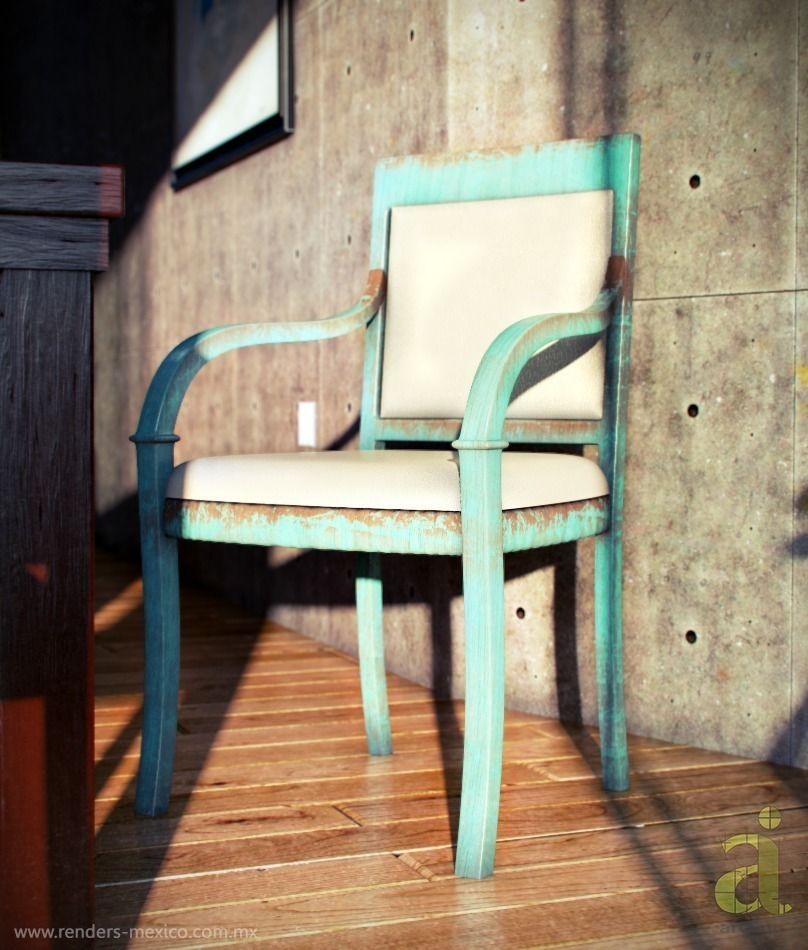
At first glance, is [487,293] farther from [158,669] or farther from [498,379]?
[158,669]

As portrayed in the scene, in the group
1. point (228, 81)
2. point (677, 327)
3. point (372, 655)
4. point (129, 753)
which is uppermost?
point (228, 81)

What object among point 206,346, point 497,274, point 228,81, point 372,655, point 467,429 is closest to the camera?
point 467,429

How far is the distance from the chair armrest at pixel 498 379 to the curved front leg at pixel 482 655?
0.05ft

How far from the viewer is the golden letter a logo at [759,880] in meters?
1.24

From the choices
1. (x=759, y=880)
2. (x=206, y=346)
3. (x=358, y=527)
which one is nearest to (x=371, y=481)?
(x=358, y=527)

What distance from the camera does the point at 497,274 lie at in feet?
5.54

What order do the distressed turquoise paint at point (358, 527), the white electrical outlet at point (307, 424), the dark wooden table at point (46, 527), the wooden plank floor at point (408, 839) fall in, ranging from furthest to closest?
the white electrical outlet at point (307, 424) < the distressed turquoise paint at point (358, 527) < the wooden plank floor at point (408, 839) < the dark wooden table at point (46, 527)

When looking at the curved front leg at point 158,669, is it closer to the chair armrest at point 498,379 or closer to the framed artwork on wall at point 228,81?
the chair armrest at point 498,379

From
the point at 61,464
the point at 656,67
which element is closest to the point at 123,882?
the point at 61,464

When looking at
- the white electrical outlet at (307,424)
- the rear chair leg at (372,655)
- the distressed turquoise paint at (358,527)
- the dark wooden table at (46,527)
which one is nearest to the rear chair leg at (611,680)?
the distressed turquoise paint at (358,527)

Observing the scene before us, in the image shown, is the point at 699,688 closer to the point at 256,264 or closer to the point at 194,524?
A: the point at 194,524

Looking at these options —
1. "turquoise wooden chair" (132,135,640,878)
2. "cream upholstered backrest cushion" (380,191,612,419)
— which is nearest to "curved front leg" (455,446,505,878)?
"turquoise wooden chair" (132,135,640,878)

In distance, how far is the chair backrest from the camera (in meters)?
1.62

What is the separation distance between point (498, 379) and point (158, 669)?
550mm
